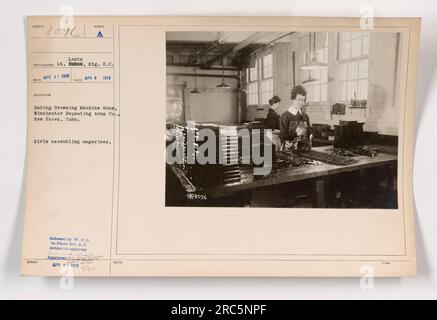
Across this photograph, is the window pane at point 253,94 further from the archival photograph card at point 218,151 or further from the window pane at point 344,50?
the window pane at point 344,50

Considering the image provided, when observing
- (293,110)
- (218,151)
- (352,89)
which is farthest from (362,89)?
A: (218,151)

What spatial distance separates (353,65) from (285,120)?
0.47 feet

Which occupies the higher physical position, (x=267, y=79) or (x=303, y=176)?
(x=267, y=79)

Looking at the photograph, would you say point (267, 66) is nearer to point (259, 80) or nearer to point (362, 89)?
point (259, 80)

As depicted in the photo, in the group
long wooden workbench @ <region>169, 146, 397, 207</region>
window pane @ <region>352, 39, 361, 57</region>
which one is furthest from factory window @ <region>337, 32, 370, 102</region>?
long wooden workbench @ <region>169, 146, 397, 207</region>

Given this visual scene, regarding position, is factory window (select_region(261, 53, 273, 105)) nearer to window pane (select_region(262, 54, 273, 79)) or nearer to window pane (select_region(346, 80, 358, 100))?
window pane (select_region(262, 54, 273, 79))

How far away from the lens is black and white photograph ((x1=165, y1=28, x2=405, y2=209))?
0.69m

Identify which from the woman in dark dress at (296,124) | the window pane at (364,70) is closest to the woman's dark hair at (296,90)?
the woman in dark dress at (296,124)

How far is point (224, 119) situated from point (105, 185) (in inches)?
9.2

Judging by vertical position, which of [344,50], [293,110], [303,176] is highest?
[344,50]

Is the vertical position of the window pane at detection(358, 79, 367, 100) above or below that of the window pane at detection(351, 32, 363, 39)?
below

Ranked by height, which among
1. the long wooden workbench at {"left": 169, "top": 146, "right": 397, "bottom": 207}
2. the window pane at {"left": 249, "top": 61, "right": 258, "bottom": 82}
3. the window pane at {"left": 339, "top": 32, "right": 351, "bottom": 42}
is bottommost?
the long wooden workbench at {"left": 169, "top": 146, "right": 397, "bottom": 207}

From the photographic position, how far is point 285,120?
70 centimetres

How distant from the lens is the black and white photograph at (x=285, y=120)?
69 centimetres
